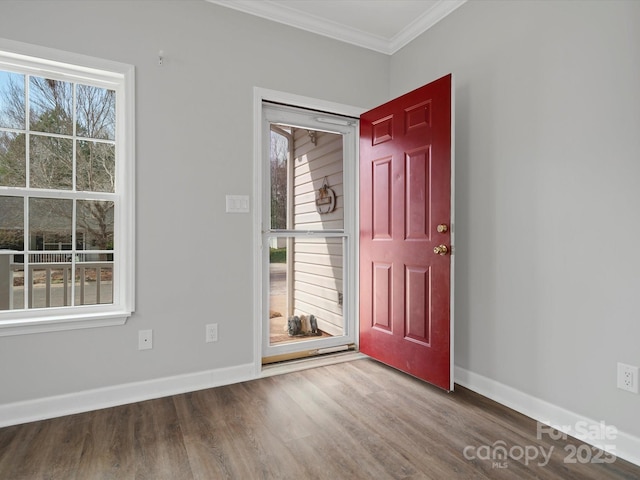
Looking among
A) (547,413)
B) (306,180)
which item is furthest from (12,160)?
(547,413)

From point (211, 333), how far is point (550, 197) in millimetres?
2253

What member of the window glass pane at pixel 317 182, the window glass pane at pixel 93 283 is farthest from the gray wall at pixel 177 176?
the window glass pane at pixel 317 182

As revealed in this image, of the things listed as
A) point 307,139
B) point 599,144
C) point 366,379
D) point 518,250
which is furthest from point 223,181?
point 599,144

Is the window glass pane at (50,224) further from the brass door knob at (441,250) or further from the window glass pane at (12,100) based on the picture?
the brass door knob at (441,250)

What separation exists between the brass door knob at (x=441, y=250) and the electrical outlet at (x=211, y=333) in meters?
1.56

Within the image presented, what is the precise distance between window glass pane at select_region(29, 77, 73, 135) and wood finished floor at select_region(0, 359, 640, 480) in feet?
5.54

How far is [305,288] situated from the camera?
121 inches

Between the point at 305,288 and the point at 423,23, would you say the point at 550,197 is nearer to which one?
the point at 423,23

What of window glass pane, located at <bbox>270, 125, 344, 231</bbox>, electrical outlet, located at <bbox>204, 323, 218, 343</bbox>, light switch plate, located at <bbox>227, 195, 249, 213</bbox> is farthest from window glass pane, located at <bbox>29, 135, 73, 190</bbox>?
window glass pane, located at <bbox>270, 125, 344, 231</bbox>

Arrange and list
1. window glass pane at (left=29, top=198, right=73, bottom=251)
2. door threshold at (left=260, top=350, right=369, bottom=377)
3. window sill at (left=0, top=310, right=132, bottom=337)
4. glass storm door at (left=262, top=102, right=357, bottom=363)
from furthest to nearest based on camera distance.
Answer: glass storm door at (left=262, top=102, right=357, bottom=363) → door threshold at (left=260, top=350, right=369, bottom=377) → window glass pane at (left=29, top=198, right=73, bottom=251) → window sill at (left=0, top=310, right=132, bottom=337)

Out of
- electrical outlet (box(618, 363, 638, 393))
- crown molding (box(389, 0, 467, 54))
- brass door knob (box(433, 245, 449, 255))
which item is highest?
crown molding (box(389, 0, 467, 54))

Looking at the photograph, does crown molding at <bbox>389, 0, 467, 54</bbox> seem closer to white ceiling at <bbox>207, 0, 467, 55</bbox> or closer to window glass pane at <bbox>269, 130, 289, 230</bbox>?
white ceiling at <bbox>207, 0, 467, 55</bbox>

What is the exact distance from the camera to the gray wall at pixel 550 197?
1741 mm

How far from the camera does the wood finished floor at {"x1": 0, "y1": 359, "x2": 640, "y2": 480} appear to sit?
161 centimetres
